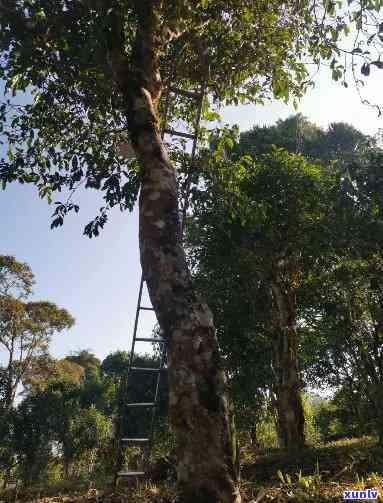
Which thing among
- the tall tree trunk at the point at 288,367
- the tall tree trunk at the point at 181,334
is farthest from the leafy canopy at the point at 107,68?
the tall tree trunk at the point at 288,367

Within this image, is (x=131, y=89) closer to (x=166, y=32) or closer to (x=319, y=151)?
(x=166, y=32)

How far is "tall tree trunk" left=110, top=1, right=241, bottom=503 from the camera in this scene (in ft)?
11.7

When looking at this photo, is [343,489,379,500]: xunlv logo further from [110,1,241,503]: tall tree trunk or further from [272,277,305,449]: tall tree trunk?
[272,277,305,449]: tall tree trunk

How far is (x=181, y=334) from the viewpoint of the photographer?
4.05 m

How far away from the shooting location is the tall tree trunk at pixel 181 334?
11.7ft

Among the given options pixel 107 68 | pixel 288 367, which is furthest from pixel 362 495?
pixel 288 367

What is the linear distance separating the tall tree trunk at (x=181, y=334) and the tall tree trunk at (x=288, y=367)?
1058 cm

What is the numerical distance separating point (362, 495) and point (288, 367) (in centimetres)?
1081

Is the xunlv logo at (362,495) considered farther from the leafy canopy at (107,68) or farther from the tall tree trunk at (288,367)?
the tall tree trunk at (288,367)

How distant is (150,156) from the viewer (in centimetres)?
541

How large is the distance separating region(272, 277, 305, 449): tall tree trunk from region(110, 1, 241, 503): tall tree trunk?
10577 mm

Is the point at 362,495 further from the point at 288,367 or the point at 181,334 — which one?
the point at 288,367

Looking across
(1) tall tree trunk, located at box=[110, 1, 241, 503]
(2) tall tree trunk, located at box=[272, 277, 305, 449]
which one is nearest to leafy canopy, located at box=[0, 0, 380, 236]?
(1) tall tree trunk, located at box=[110, 1, 241, 503]

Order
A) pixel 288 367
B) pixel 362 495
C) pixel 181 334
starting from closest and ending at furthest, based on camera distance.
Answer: pixel 362 495, pixel 181 334, pixel 288 367
